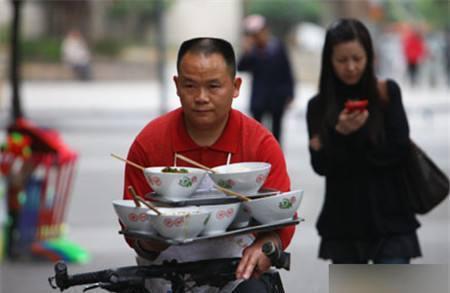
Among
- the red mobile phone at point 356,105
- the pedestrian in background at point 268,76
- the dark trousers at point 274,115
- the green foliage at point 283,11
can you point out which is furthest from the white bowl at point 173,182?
the green foliage at point 283,11

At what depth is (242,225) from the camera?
11.1 ft

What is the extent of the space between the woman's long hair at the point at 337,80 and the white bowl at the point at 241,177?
170 cm

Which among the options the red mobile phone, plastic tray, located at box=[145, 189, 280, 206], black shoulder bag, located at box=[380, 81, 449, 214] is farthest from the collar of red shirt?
black shoulder bag, located at box=[380, 81, 449, 214]

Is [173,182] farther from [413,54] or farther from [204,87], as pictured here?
[413,54]

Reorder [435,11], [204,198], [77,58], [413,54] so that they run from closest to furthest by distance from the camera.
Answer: [204,198]
[413,54]
[77,58]
[435,11]

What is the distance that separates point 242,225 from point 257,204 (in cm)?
12

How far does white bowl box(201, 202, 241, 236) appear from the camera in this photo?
323 centimetres

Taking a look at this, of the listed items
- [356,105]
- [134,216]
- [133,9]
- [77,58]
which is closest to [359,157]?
[356,105]

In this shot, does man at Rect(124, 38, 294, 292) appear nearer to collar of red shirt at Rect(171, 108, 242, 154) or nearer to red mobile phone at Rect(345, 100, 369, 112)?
collar of red shirt at Rect(171, 108, 242, 154)

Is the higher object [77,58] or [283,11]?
[283,11]

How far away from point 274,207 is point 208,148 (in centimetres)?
44

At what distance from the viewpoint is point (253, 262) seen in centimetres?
329

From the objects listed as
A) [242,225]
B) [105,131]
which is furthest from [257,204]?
[105,131]

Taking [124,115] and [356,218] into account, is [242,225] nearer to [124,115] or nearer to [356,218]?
[356,218]
